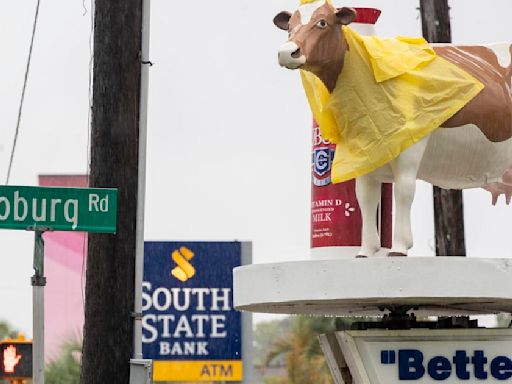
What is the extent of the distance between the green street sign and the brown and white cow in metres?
2.41

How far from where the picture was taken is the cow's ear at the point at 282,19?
1278 centimetres

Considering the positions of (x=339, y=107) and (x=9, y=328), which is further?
(x=9, y=328)

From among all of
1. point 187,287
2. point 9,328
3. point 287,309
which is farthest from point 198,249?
point 9,328

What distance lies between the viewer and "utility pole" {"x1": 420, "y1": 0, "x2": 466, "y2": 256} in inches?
729

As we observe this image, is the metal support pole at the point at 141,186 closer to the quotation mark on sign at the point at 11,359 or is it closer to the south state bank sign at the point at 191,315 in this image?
the quotation mark on sign at the point at 11,359

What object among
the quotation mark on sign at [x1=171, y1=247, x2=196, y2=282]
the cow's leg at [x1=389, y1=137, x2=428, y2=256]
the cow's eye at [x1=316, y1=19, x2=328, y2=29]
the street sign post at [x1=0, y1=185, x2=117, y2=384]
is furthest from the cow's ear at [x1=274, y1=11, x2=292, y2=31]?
the quotation mark on sign at [x1=171, y1=247, x2=196, y2=282]

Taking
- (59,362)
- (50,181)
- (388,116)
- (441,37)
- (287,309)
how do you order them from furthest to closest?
(59,362) < (50,181) < (441,37) < (287,309) < (388,116)

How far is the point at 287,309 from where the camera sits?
44.3ft

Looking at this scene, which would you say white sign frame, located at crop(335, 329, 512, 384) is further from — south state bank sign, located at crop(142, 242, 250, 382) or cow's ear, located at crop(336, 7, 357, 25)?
south state bank sign, located at crop(142, 242, 250, 382)

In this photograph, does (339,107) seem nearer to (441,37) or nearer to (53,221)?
(53,221)

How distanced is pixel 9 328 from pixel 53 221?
8396cm

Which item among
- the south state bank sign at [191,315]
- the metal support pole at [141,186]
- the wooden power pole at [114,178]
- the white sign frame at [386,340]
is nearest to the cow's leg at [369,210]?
the white sign frame at [386,340]

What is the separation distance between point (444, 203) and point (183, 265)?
888 centimetres

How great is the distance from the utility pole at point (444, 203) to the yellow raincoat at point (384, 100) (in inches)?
231
